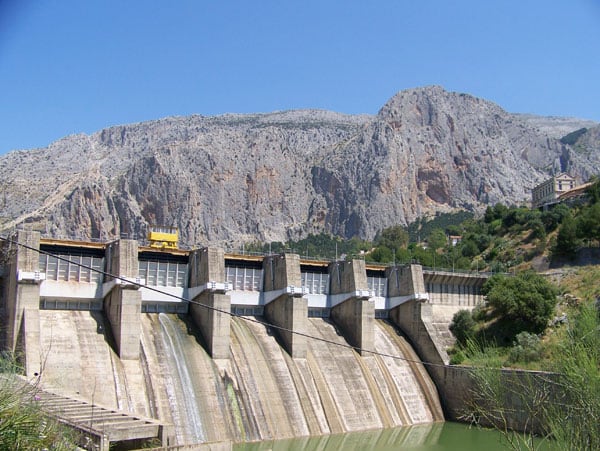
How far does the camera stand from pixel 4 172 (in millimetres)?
190625

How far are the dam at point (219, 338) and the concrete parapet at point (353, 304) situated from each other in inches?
2.7

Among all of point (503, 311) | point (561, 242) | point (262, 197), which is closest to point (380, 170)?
point (262, 197)

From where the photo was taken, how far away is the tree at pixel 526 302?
4147 cm

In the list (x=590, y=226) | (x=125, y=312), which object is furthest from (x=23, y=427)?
(x=590, y=226)

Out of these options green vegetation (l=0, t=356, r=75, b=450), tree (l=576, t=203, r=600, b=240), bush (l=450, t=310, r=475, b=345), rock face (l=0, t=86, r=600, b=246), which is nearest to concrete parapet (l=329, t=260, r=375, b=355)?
bush (l=450, t=310, r=475, b=345)

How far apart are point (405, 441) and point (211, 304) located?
11.8 metres

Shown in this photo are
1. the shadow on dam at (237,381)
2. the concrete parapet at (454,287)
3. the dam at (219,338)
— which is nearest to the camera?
the shadow on dam at (237,381)

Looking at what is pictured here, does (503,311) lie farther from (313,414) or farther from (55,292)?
(55,292)

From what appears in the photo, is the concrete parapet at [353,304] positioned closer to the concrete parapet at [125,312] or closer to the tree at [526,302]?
the tree at [526,302]

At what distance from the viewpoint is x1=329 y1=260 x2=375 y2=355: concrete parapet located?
40531 mm

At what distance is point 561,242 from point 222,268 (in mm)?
29911

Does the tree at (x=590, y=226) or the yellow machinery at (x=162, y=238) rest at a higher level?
the tree at (x=590, y=226)

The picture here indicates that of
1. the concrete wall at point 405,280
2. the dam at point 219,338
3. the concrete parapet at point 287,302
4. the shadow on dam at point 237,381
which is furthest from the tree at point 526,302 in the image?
the concrete parapet at point 287,302

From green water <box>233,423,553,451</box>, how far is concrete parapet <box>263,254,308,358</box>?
5514mm
